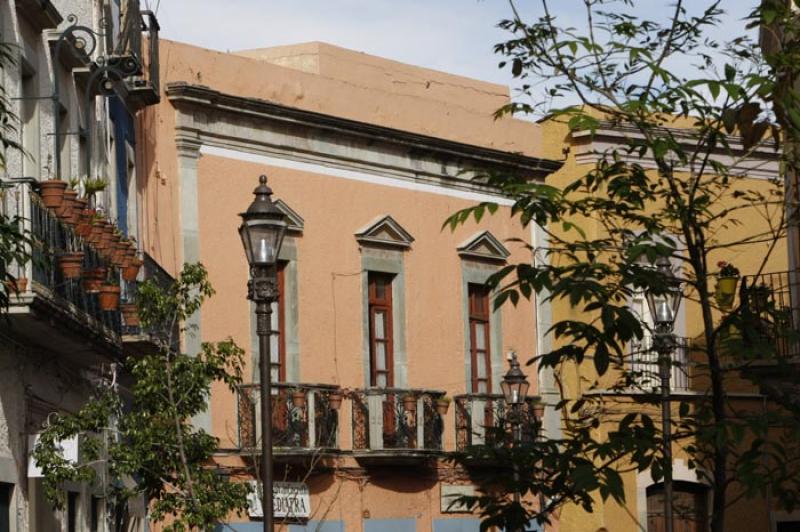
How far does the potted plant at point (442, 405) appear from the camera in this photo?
29.8m

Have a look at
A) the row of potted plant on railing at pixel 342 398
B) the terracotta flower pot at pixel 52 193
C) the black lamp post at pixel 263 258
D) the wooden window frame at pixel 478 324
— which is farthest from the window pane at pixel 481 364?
the black lamp post at pixel 263 258

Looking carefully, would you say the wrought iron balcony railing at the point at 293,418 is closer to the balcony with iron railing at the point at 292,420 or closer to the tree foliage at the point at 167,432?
the balcony with iron railing at the point at 292,420

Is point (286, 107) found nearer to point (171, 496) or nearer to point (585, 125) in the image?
point (171, 496)

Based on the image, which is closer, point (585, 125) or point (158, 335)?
point (585, 125)

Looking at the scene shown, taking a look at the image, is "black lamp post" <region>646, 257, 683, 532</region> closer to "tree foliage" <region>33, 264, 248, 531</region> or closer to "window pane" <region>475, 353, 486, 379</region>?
"tree foliage" <region>33, 264, 248, 531</region>

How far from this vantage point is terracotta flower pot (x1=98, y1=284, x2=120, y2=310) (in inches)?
733

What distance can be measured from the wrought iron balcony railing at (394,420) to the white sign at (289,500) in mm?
1226

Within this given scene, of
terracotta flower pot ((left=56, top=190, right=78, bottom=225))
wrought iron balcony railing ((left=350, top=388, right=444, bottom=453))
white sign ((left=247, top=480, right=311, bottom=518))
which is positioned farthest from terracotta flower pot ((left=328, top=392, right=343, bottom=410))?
terracotta flower pot ((left=56, top=190, right=78, bottom=225))

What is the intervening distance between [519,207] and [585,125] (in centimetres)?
59

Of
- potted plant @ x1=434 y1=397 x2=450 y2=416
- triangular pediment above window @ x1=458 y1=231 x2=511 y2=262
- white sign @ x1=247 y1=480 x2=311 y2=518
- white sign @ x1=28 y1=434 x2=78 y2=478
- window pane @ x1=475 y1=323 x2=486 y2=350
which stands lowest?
white sign @ x1=247 y1=480 x2=311 y2=518

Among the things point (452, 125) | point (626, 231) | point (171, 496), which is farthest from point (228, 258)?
point (626, 231)

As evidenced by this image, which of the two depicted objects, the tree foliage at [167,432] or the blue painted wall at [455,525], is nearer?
the tree foliage at [167,432]

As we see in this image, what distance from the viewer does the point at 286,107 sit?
92.0ft

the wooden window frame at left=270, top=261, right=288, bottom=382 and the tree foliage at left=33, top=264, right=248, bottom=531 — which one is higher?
the wooden window frame at left=270, top=261, right=288, bottom=382
